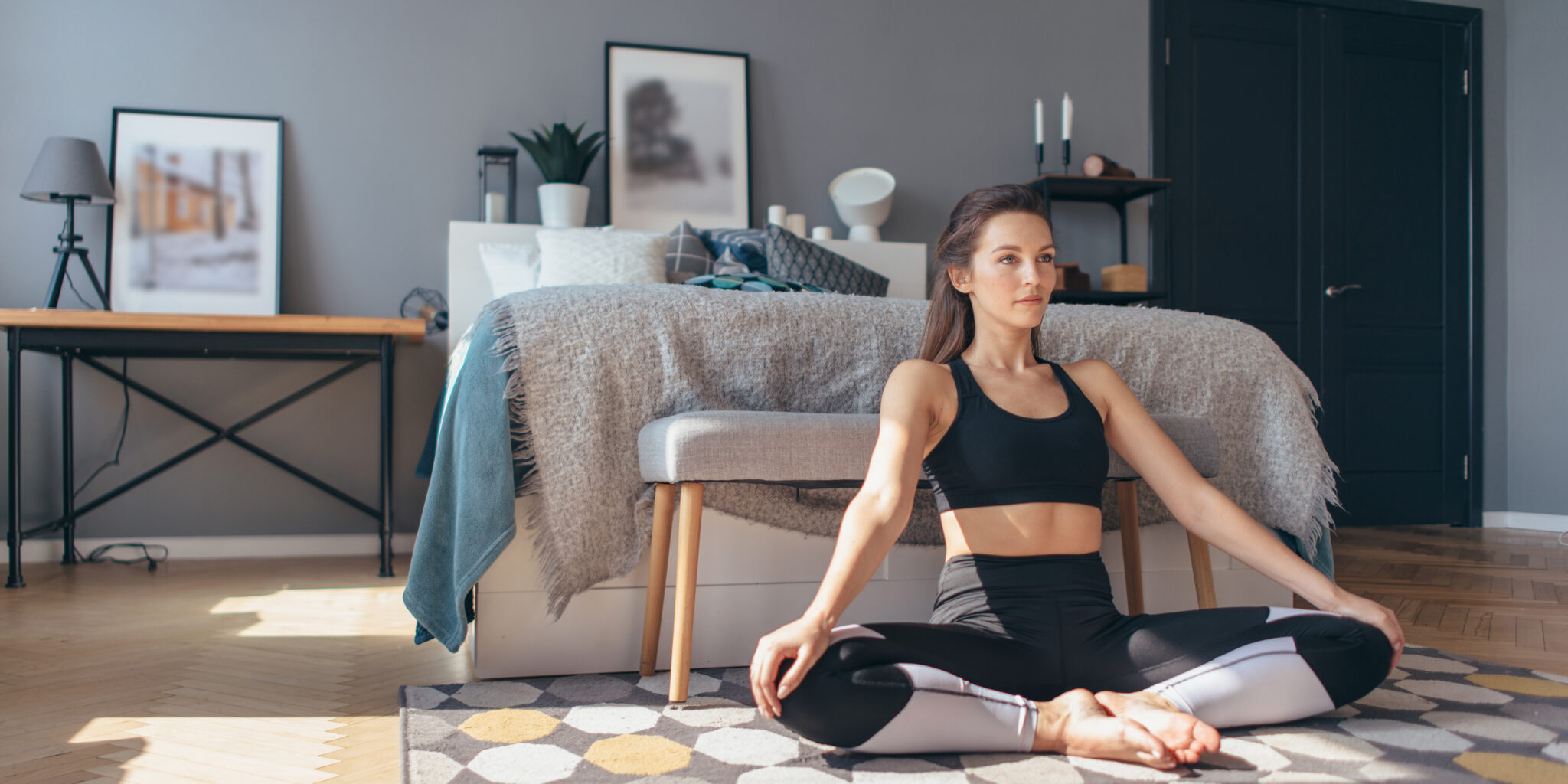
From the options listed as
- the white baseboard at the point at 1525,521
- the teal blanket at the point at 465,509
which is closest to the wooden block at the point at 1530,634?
the teal blanket at the point at 465,509

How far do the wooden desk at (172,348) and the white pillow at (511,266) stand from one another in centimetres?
34

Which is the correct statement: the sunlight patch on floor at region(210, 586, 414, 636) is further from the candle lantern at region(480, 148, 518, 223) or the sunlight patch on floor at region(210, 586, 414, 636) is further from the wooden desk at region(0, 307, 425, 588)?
the candle lantern at region(480, 148, 518, 223)

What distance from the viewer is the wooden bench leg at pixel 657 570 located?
5.30 feet

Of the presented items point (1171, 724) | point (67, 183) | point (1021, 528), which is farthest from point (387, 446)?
point (1171, 724)

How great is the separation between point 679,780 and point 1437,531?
4.14 meters

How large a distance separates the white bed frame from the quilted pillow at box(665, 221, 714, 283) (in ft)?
5.55

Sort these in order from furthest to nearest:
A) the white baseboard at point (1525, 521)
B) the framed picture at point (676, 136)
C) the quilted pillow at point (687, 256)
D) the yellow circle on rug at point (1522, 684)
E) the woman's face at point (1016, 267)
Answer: the white baseboard at point (1525, 521) < the framed picture at point (676, 136) < the quilted pillow at point (687, 256) < the yellow circle on rug at point (1522, 684) < the woman's face at point (1016, 267)

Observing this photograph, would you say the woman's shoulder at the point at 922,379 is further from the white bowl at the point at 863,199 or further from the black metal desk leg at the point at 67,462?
the black metal desk leg at the point at 67,462

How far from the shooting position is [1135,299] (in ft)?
13.6

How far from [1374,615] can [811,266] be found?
2214 mm

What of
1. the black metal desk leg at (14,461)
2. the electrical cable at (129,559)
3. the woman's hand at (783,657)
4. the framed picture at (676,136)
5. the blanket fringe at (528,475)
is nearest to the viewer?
the woman's hand at (783,657)

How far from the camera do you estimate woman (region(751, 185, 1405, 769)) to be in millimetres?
1137

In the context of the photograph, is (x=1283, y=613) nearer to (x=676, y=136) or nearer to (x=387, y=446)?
(x=387, y=446)

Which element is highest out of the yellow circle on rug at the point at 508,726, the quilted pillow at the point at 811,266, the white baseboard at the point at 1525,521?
the quilted pillow at the point at 811,266
